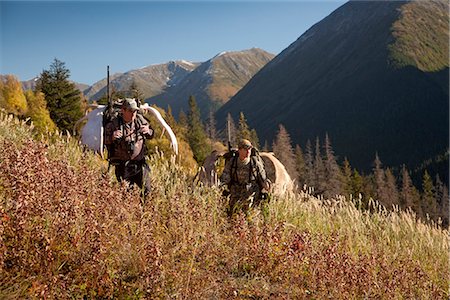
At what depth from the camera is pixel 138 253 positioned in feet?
12.2

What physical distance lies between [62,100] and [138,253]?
35340 millimetres

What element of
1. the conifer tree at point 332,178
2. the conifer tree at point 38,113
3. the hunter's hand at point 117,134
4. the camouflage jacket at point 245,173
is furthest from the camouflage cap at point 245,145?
the conifer tree at point 332,178

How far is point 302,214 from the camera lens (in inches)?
289

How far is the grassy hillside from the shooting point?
127 inches

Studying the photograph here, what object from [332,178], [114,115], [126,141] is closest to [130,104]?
[114,115]

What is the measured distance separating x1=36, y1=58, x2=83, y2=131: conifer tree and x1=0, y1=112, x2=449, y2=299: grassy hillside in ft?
108

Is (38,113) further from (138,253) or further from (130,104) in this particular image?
(138,253)

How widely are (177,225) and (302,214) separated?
11.4 ft

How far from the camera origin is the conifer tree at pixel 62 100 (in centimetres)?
3528

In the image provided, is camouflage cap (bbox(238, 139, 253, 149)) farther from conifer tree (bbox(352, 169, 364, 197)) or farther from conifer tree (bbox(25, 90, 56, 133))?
conifer tree (bbox(352, 169, 364, 197))

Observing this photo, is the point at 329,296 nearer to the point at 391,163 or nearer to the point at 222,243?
the point at 222,243

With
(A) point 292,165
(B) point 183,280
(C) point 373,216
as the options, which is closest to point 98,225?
(B) point 183,280

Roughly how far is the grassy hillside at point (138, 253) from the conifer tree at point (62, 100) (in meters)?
32.9

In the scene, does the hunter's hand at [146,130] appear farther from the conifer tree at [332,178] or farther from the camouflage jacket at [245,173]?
the conifer tree at [332,178]
